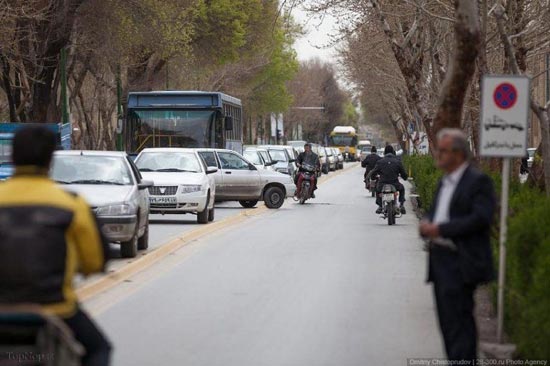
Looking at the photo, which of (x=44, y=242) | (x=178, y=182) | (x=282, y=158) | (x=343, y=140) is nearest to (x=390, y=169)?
(x=178, y=182)

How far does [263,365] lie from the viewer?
1004 cm

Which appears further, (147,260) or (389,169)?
(389,169)

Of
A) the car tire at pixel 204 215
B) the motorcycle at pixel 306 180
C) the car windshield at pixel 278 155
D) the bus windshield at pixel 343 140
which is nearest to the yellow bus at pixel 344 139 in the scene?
the bus windshield at pixel 343 140

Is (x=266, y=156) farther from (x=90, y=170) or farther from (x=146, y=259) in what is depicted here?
(x=146, y=259)

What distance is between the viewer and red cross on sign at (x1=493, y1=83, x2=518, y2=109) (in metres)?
11.1

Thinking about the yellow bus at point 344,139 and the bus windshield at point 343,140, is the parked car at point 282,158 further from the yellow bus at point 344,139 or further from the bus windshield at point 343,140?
the bus windshield at point 343,140

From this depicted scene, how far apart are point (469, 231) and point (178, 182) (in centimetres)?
1941

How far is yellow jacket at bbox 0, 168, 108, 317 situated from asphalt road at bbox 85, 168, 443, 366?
4201mm

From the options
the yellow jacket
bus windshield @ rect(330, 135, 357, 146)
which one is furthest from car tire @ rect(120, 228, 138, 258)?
bus windshield @ rect(330, 135, 357, 146)

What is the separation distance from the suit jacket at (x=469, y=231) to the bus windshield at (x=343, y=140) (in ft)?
381

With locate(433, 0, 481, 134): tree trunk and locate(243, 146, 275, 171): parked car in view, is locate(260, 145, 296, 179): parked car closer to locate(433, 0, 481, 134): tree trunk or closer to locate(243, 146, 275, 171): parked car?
locate(243, 146, 275, 171): parked car

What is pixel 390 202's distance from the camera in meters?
28.5

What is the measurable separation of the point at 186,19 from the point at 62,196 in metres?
43.8

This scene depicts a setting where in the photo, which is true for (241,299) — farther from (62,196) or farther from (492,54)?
(492,54)
